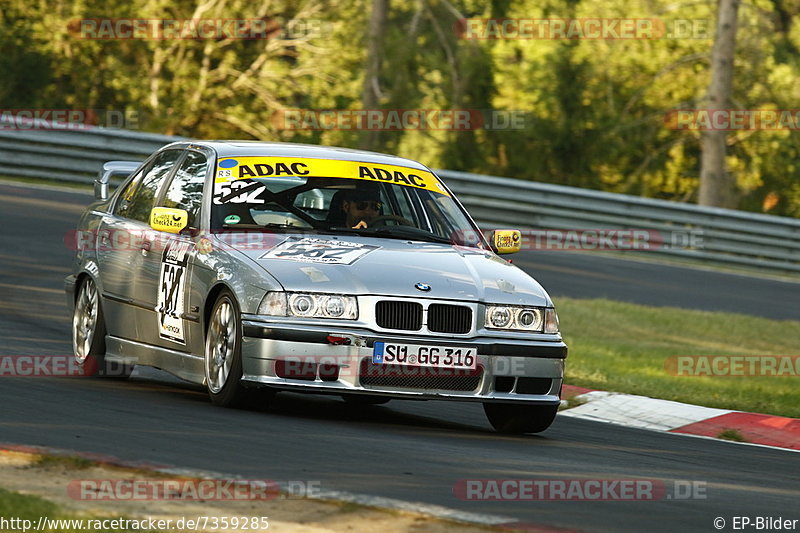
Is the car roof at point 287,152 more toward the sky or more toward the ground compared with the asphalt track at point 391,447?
more toward the sky

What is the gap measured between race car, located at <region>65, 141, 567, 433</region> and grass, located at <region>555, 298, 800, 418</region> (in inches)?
114

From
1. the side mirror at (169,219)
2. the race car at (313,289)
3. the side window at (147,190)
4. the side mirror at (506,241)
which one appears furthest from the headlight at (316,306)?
the side window at (147,190)

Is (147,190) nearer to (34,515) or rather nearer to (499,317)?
(499,317)

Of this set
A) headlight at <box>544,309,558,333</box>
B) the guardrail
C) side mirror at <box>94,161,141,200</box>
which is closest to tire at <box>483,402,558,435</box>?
headlight at <box>544,309,558,333</box>

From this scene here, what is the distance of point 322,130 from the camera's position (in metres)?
34.0

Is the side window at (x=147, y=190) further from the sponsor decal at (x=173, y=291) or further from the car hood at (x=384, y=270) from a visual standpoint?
the car hood at (x=384, y=270)

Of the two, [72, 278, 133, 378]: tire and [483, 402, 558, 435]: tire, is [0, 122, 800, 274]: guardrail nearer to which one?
[72, 278, 133, 378]: tire

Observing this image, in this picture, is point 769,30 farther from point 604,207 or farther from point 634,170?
point 604,207

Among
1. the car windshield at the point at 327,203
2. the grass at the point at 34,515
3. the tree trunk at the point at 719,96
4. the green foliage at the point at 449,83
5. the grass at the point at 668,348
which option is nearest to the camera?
the grass at the point at 34,515

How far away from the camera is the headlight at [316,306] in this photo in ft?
25.1

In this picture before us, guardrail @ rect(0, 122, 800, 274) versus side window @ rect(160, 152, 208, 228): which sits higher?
side window @ rect(160, 152, 208, 228)

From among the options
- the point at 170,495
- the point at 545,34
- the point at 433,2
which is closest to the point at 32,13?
the point at 433,2

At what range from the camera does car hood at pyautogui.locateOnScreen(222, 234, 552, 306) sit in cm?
771

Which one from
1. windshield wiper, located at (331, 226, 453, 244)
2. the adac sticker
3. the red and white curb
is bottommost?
the red and white curb
